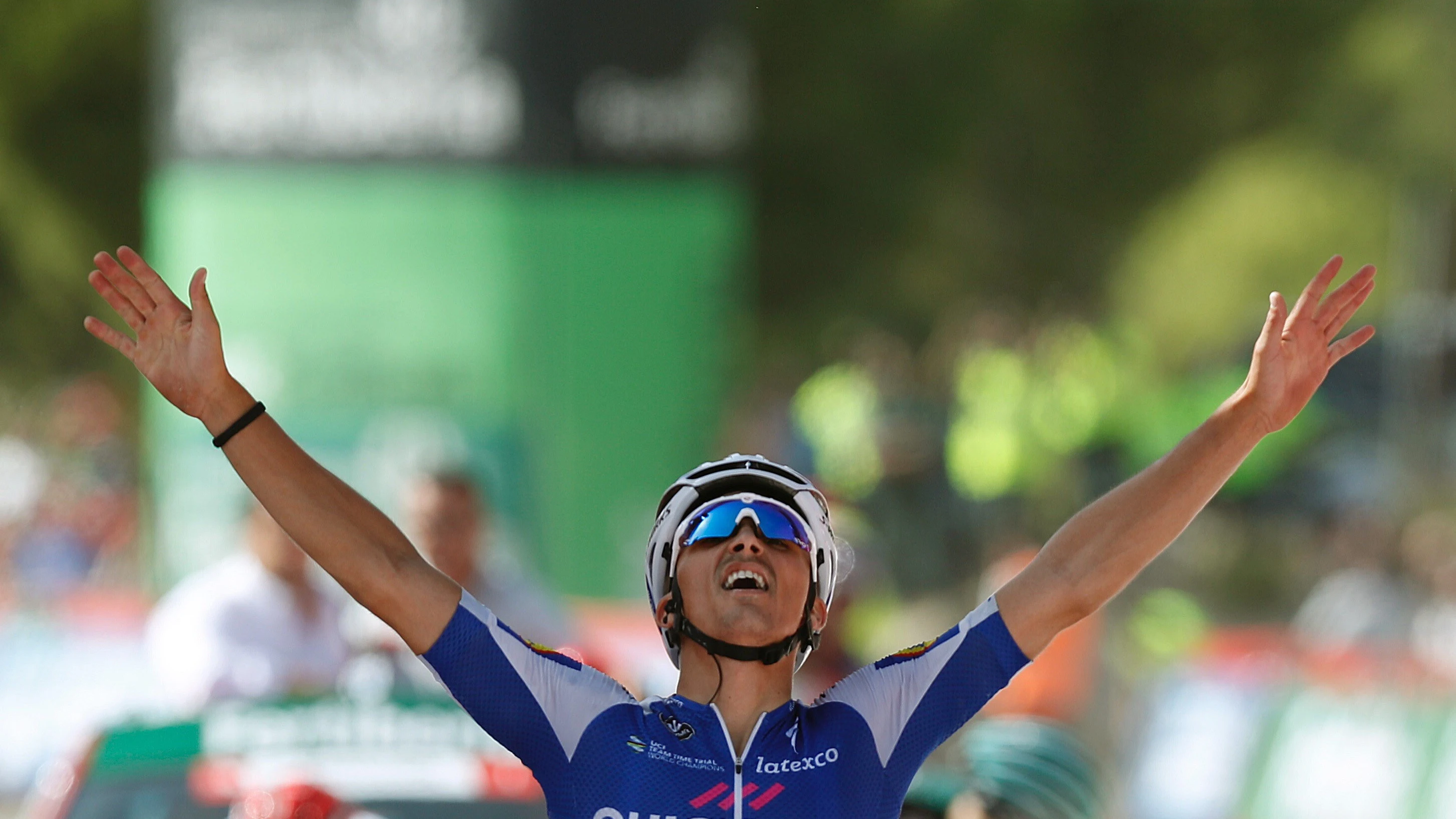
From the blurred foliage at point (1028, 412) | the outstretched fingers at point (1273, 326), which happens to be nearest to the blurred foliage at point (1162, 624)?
the blurred foliage at point (1028, 412)

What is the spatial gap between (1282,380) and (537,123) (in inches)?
450

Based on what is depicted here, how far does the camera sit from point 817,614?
12.6 feet

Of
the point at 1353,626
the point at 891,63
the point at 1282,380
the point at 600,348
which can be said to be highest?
the point at 891,63

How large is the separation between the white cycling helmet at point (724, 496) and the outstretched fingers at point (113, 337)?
3.26 ft

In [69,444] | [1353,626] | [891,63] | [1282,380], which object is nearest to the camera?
[1282,380]

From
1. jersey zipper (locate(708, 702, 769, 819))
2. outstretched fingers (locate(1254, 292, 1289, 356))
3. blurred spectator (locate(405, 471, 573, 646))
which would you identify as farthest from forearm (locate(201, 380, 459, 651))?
blurred spectator (locate(405, 471, 573, 646))

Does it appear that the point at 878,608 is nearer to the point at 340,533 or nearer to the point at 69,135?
the point at 340,533

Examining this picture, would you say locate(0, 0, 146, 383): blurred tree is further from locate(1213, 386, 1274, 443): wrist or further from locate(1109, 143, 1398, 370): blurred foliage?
locate(1213, 386, 1274, 443): wrist

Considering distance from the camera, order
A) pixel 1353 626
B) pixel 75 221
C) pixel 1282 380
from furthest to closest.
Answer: pixel 75 221
pixel 1353 626
pixel 1282 380

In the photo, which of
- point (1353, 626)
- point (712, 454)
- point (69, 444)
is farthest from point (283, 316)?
point (69, 444)

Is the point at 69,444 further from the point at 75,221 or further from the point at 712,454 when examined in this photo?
the point at 712,454

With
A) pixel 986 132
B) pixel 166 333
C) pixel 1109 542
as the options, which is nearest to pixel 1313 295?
pixel 1109 542

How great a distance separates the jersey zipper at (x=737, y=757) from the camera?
351cm

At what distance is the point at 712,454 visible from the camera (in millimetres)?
15453
